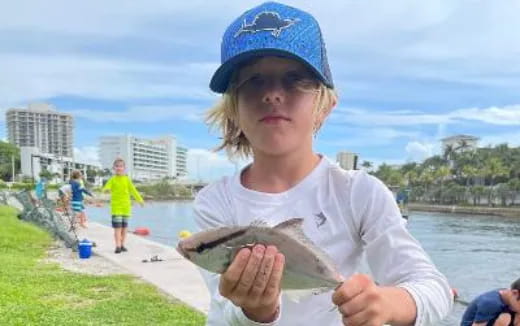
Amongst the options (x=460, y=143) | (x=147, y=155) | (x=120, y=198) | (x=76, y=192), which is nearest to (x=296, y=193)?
(x=120, y=198)

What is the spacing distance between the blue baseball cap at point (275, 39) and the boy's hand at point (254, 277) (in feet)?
1.90

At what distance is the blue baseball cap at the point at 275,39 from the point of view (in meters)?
1.58

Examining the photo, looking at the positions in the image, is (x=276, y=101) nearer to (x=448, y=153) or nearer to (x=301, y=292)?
(x=301, y=292)

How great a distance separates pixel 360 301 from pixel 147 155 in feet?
551

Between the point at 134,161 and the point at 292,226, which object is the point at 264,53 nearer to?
the point at 292,226

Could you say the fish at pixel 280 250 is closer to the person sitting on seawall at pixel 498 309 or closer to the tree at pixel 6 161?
the person sitting on seawall at pixel 498 309

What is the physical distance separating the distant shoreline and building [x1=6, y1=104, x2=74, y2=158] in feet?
292

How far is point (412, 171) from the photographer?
119m

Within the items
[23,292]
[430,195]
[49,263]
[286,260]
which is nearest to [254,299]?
[286,260]

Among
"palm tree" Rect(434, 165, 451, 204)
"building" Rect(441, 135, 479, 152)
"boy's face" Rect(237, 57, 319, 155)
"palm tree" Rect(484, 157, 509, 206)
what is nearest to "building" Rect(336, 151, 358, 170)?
"boy's face" Rect(237, 57, 319, 155)

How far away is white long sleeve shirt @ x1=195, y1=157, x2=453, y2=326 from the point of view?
60.9 inches

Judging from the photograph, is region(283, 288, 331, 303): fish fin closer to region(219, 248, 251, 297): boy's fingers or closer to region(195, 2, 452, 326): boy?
region(195, 2, 452, 326): boy

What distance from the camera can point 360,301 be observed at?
1285mm

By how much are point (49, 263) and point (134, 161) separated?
15232cm
